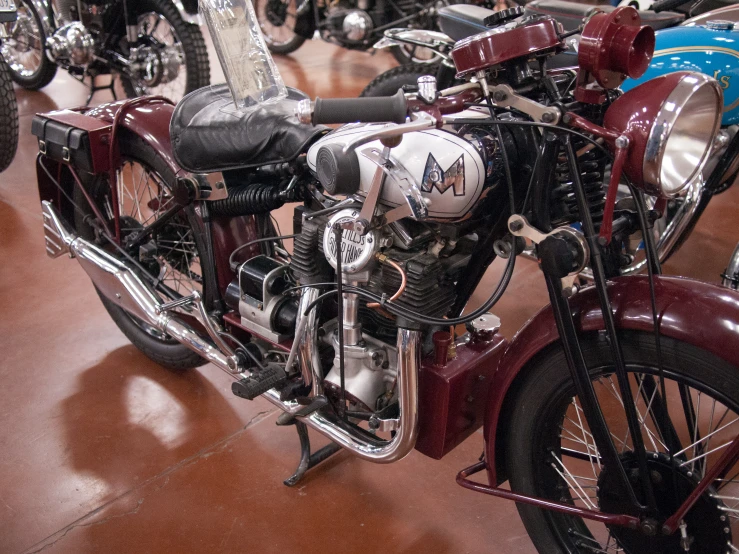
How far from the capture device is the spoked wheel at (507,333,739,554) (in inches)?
46.7

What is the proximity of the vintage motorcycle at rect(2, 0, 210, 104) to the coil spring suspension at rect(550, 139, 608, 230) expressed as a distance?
3672 mm

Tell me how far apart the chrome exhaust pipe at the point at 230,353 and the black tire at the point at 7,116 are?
153 centimetres

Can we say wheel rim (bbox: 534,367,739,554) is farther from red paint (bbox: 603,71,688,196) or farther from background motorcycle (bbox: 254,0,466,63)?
background motorcycle (bbox: 254,0,466,63)

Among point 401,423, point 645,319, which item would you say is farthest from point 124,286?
point 645,319

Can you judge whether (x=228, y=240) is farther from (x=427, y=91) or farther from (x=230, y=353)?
(x=427, y=91)

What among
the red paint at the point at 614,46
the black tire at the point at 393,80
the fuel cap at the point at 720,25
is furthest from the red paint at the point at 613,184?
the black tire at the point at 393,80

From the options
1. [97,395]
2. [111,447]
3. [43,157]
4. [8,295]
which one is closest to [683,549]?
[111,447]

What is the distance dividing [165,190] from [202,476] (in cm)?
81

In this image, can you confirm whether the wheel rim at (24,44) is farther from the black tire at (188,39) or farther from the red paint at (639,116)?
the red paint at (639,116)

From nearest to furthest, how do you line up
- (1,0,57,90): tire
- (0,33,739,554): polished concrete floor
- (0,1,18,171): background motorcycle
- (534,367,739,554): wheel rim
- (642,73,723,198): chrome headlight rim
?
(642,73,723,198): chrome headlight rim → (534,367,739,554): wheel rim → (0,33,739,554): polished concrete floor → (0,1,18,171): background motorcycle → (1,0,57,90): tire

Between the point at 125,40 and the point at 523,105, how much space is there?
4093 millimetres

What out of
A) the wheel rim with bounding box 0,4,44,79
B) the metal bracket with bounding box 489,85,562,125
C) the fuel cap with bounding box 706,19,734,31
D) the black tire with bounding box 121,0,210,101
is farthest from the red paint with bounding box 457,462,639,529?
the wheel rim with bounding box 0,4,44,79

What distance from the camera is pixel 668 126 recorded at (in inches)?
41.4

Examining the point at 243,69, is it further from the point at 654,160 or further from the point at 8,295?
the point at 8,295
